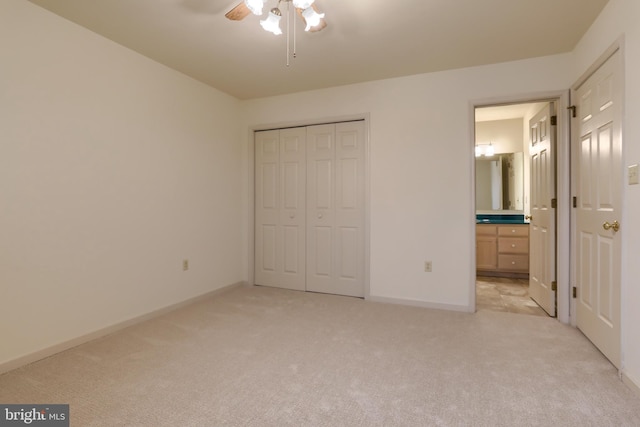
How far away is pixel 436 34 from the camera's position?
2.57 m

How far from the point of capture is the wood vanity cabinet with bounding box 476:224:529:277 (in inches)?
184

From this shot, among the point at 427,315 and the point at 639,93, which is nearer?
the point at 639,93

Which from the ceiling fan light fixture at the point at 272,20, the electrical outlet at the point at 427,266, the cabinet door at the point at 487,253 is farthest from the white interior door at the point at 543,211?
the ceiling fan light fixture at the point at 272,20

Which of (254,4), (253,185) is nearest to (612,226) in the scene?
(254,4)

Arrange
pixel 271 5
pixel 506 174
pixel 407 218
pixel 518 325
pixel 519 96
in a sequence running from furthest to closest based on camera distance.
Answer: pixel 506 174 < pixel 407 218 < pixel 519 96 < pixel 518 325 < pixel 271 5

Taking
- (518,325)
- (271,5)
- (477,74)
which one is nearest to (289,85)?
(271,5)

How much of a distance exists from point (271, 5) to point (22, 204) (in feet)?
7.06

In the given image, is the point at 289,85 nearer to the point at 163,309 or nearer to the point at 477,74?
the point at 477,74

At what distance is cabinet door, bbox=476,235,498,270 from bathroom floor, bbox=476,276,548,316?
0.19 metres

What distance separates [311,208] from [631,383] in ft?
9.86

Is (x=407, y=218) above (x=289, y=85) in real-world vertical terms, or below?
below

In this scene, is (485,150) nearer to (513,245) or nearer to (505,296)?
(513,245)

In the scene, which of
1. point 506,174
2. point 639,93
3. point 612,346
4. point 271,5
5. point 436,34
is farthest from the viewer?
point 506,174

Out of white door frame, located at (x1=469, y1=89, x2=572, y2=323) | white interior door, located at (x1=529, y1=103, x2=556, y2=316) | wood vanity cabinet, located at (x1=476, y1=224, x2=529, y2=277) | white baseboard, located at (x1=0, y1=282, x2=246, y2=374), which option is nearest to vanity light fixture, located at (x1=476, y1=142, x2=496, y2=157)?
wood vanity cabinet, located at (x1=476, y1=224, x2=529, y2=277)
